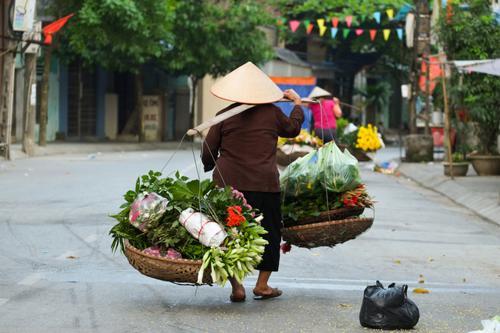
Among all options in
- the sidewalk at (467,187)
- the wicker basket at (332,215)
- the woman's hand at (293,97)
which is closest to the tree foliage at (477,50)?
the sidewalk at (467,187)

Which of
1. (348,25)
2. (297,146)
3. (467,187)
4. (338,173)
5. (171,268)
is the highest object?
(348,25)

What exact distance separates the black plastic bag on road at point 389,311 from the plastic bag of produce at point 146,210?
160 centimetres

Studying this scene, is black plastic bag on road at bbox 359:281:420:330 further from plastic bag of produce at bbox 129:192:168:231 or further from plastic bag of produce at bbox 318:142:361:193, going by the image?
plastic bag of produce at bbox 318:142:361:193

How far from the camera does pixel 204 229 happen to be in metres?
7.36

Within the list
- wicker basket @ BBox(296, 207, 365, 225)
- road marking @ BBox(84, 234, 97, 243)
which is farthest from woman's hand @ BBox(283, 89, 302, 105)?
road marking @ BBox(84, 234, 97, 243)

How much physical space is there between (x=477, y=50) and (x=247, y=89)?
52.8ft

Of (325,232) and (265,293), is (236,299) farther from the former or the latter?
(325,232)

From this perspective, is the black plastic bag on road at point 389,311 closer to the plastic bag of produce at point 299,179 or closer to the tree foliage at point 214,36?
the plastic bag of produce at point 299,179

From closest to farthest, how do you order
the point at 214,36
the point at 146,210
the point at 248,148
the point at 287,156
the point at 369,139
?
the point at 146,210, the point at 248,148, the point at 287,156, the point at 369,139, the point at 214,36

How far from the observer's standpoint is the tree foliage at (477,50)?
2256cm

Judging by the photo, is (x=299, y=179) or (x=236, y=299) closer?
(x=236, y=299)

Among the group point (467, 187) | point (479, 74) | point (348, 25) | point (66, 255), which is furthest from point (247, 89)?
point (348, 25)

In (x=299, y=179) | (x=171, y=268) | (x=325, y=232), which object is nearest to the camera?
(x=171, y=268)

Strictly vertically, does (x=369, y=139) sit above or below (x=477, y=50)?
below
